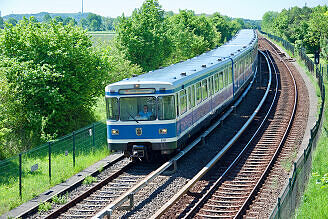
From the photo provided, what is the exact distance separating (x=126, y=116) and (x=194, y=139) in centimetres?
497

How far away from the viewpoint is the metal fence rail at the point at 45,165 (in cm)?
1523

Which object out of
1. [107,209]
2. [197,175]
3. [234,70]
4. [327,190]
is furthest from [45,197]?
[234,70]

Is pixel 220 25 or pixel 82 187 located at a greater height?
pixel 220 25

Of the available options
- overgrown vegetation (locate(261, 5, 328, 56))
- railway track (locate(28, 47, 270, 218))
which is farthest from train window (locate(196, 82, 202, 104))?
overgrown vegetation (locate(261, 5, 328, 56))

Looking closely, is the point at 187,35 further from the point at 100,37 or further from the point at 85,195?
the point at 85,195

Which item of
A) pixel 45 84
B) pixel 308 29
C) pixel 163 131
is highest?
pixel 308 29

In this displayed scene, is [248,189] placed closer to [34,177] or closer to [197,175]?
[197,175]

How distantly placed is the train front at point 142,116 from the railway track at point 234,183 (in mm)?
2074

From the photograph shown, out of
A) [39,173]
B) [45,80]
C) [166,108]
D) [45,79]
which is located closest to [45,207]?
[39,173]

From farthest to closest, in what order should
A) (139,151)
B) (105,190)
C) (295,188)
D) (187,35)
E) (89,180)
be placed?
(187,35) → (139,151) → (89,180) → (105,190) → (295,188)

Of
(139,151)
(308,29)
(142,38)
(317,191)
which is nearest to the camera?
(317,191)

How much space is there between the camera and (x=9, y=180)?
53.6ft

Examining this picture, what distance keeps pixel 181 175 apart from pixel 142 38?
20.6 meters

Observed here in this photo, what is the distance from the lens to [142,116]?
1688cm
